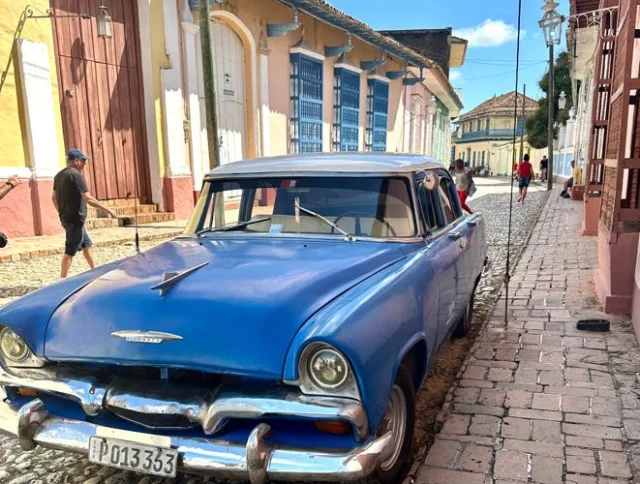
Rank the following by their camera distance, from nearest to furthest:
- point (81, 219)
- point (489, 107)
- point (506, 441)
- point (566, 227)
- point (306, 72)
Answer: point (506, 441) < point (81, 219) < point (566, 227) < point (306, 72) < point (489, 107)

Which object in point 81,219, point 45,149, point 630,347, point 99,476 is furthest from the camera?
point 45,149

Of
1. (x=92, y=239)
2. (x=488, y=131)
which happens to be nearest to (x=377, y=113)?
(x=92, y=239)

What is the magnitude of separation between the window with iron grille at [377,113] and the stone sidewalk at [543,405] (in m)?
15.1

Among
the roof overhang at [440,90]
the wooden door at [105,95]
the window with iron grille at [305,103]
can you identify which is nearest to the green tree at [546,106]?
the roof overhang at [440,90]

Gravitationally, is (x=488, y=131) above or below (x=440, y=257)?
above

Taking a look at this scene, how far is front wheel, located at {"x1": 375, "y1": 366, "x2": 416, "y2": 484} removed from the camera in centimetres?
229

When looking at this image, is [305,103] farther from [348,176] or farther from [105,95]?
[348,176]

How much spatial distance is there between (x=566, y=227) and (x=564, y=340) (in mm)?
7005

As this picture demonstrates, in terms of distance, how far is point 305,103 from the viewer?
15.2 meters

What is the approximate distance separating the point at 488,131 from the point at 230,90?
53220 mm

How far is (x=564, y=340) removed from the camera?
425 centimetres

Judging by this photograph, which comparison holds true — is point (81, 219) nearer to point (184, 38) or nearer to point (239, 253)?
point (239, 253)

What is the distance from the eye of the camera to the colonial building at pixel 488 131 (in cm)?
5894

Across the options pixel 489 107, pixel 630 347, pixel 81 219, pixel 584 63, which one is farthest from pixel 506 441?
pixel 489 107
